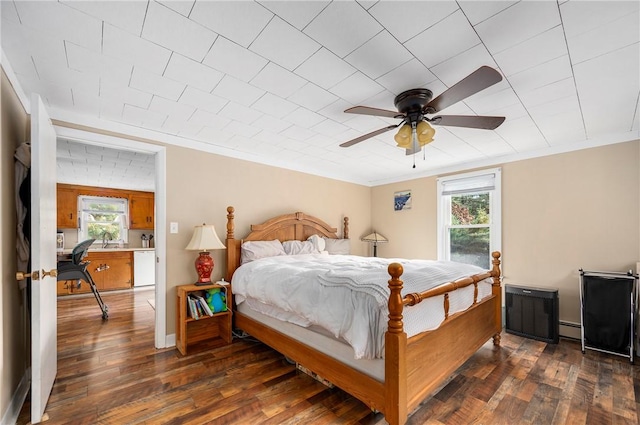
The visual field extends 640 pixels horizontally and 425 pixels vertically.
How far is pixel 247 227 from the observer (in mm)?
3871

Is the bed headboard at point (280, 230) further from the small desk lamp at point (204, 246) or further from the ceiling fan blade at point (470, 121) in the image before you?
the ceiling fan blade at point (470, 121)

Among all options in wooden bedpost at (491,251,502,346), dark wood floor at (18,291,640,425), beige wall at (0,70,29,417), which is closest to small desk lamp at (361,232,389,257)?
wooden bedpost at (491,251,502,346)

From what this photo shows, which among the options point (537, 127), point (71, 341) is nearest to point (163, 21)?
point (537, 127)

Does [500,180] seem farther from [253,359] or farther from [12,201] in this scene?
[12,201]

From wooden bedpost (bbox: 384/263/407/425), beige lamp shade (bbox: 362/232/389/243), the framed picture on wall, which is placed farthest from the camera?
beige lamp shade (bbox: 362/232/389/243)

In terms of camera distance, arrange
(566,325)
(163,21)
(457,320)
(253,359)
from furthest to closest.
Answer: (566,325) < (253,359) < (457,320) < (163,21)

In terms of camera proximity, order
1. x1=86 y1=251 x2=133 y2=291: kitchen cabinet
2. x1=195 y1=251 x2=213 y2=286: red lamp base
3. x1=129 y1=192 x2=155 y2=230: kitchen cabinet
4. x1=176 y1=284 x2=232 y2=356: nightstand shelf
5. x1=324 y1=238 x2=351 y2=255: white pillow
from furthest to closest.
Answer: x1=129 y1=192 x2=155 y2=230: kitchen cabinet
x1=86 y1=251 x2=133 y2=291: kitchen cabinet
x1=324 y1=238 x2=351 y2=255: white pillow
x1=195 y1=251 x2=213 y2=286: red lamp base
x1=176 y1=284 x2=232 y2=356: nightstand shelf

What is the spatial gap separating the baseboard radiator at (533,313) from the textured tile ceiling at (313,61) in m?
1.82

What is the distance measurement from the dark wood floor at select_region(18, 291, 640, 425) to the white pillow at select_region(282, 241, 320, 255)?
48.5 inches

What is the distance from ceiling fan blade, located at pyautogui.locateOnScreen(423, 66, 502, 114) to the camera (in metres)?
1.45

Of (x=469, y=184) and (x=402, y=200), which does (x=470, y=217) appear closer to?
(x=469, y=184)

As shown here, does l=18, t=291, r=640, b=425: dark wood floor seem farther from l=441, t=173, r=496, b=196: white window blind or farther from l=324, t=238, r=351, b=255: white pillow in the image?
l=441, t=173, r=496, b=196: white window blind

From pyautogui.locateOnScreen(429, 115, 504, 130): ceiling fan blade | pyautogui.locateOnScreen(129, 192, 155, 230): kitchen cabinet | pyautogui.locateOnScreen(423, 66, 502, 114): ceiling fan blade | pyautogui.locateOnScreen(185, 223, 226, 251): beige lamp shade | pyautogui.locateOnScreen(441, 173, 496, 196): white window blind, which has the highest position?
pyautogui.locateOnScreen(423, 66, 502, 114): ceiling fan blade

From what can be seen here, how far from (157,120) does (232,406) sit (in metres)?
2.60
